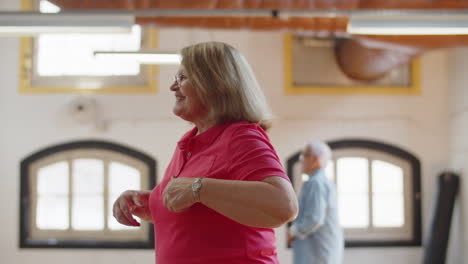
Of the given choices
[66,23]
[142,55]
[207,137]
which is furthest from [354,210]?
[207,137]

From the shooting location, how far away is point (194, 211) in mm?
1562

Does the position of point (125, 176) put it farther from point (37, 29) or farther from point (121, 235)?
point (37, 29)

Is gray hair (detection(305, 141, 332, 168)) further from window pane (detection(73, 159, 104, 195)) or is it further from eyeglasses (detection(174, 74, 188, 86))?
eyeglasses (detection(174, 74, 188, 86))

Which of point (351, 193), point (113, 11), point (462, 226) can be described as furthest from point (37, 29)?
point (462, 226)

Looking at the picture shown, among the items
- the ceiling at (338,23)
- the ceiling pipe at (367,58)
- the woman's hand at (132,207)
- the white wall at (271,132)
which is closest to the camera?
the woman's hand at (132,207)

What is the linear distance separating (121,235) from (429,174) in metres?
4.09

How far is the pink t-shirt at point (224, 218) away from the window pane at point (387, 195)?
7.44 metres

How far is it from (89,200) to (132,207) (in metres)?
7.14

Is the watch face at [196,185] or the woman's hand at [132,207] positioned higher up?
the watch face at [196,185]

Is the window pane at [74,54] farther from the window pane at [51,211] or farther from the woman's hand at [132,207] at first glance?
the woman's hand at [132,207]

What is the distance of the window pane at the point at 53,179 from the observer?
8.87 m

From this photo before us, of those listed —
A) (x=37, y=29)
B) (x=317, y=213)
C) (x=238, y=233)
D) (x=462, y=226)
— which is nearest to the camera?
(x=238, y=233)

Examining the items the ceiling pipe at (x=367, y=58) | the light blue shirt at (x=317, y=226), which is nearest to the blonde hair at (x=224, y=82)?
the light blue shirt at (x=317, y=226)

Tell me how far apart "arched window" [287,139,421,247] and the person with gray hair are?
284 cm
